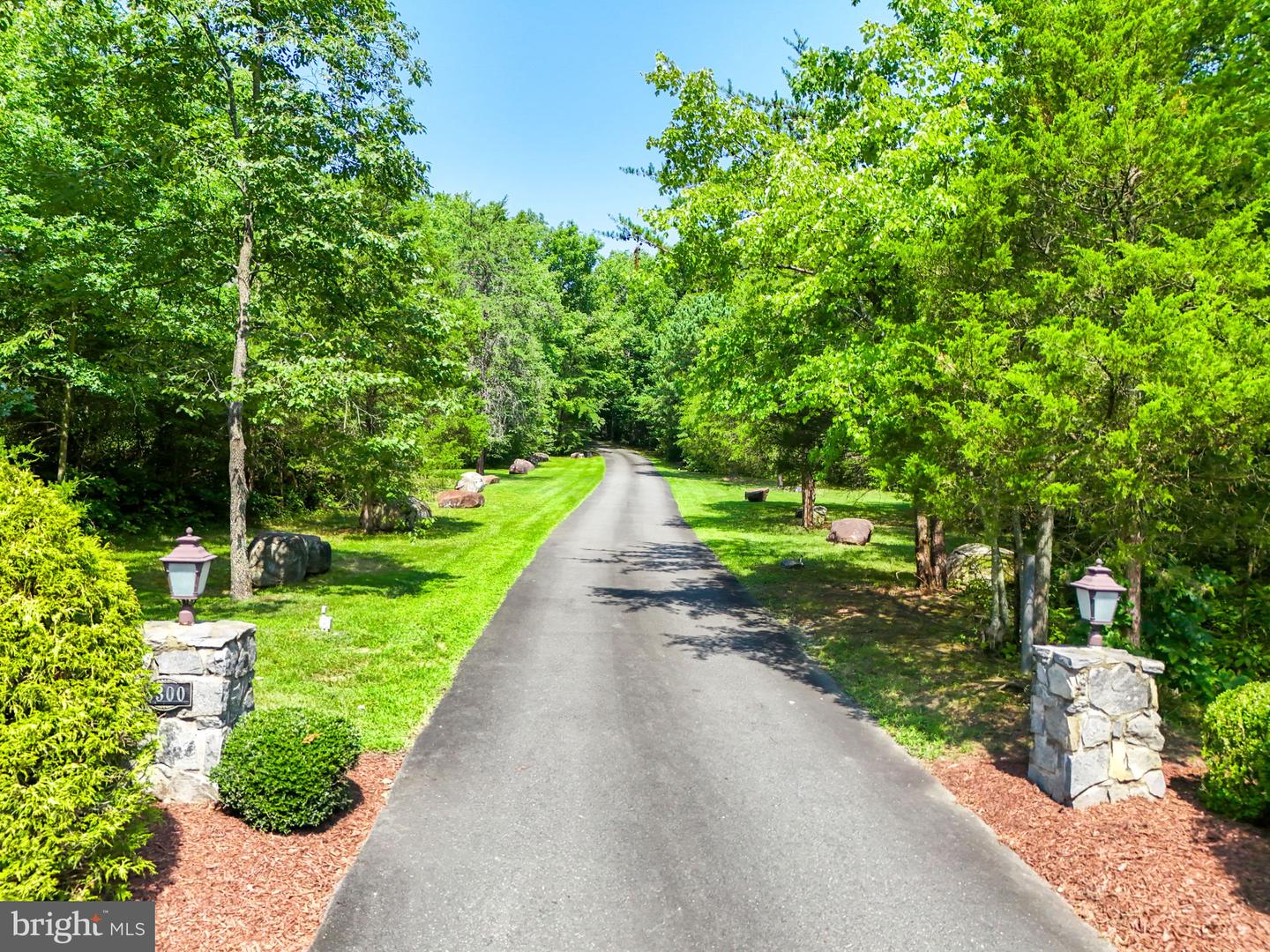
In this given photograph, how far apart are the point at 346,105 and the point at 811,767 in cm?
1364

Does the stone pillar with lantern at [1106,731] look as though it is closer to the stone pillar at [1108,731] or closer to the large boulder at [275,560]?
the stone pillar at [1108,731]

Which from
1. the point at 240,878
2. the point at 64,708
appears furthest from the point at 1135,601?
Result: the point at 64,708

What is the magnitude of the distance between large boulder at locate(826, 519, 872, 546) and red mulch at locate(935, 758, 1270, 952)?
16168 mm

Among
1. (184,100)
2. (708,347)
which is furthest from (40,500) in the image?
(708,347)

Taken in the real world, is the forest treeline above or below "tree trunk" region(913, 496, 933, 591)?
above

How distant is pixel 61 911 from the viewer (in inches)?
177

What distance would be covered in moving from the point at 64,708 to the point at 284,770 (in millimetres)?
2118

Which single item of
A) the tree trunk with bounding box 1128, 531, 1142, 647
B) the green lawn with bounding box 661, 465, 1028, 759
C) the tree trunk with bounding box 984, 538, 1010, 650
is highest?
the tree trunk with bounding box 1128, 531, 1142, 647

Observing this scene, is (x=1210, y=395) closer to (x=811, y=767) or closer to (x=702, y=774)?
(x=811, y=767)

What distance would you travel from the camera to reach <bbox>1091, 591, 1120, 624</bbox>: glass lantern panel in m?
7.08

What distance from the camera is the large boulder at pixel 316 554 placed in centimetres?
1686

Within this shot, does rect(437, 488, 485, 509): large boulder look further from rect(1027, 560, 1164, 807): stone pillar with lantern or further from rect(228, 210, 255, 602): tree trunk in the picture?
rect(1027, 560, 1164, 807): stone pillar with lantern

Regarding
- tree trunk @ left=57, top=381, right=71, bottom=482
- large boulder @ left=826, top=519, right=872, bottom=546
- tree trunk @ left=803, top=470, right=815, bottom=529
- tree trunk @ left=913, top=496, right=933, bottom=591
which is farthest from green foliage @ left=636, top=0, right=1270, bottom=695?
tree trunk @ left=57, top=381, right=71, bottom=482

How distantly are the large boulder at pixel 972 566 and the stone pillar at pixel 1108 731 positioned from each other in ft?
27.0
